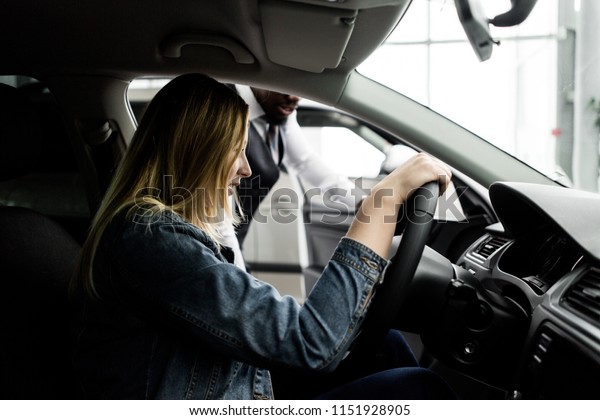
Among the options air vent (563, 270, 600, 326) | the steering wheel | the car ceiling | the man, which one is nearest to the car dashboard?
air vent (563, 270, 600, 326)

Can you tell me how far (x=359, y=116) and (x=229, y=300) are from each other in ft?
2.59

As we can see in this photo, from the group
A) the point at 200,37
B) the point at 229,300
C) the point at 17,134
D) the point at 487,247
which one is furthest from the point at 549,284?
the point at 17,134

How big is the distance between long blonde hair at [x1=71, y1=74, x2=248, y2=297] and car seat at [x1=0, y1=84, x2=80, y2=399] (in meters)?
0.14

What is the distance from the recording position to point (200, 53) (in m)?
1.44

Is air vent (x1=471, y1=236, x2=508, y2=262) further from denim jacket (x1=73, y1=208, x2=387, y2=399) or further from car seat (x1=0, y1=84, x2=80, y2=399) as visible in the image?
car seat (x1=0, y1=84, x2=80, y2=399)

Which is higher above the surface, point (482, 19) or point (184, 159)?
point (482, 19)

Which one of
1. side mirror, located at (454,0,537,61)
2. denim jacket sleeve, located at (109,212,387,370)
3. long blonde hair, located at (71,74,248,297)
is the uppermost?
side mirror, located at (454,0,537,61)

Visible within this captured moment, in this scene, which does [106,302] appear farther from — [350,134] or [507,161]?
[350,134]

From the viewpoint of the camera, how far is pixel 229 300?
2.69 feet

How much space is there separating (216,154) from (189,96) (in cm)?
12

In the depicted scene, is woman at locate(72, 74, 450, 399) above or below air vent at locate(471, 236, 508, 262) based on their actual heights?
above

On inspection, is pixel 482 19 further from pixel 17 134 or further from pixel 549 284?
pixel 17 134

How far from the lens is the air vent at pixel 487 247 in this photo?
139cm

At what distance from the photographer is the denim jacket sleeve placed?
0.82 m
